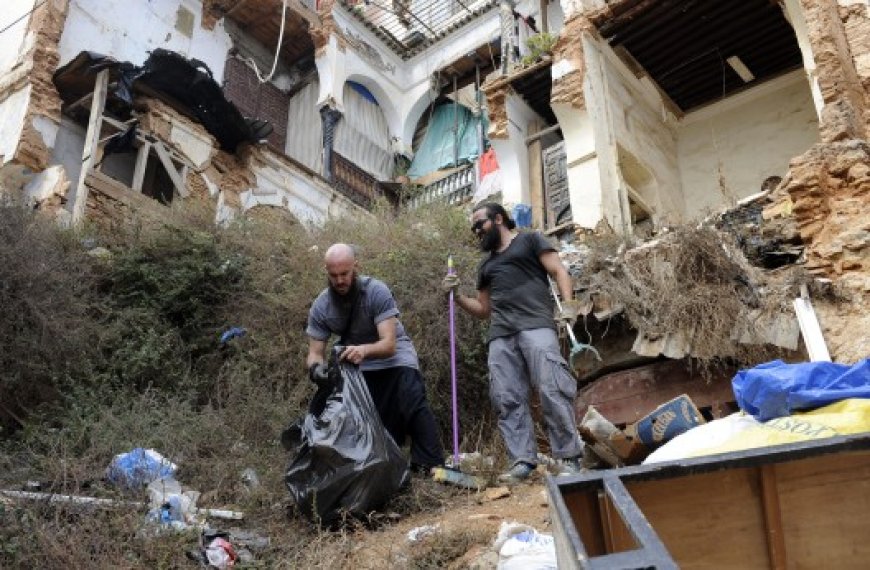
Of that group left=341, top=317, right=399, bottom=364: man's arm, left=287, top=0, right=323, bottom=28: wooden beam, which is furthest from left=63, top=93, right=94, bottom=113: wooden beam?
left=341, top=317, right=399, bottom=364: man's arm

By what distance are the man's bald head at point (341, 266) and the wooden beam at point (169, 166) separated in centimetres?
886

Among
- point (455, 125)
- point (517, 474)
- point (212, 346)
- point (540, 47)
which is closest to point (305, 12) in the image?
point (455, 125)

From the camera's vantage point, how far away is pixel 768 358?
18.4 ft

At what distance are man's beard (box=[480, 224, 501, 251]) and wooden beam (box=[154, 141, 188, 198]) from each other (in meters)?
8.92

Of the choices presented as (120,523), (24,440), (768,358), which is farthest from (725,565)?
(24,440)

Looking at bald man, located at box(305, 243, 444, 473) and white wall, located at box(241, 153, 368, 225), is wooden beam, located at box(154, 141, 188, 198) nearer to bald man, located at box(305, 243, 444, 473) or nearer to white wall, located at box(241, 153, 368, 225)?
white wall, located at box(241, 153, 368, 225)

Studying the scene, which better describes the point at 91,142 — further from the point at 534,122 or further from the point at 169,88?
the point at 534,122

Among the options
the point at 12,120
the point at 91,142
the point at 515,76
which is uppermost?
the point at 515,76

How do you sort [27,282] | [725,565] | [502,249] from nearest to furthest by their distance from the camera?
1. [725,565]
2. [502,249]
3. [27,282]

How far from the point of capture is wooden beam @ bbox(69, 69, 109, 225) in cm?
1096

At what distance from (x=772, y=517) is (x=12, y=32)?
1508 cm

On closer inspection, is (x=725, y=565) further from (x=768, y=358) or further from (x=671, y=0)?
(x=671, y=0)

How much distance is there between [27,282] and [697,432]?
626 centimetres

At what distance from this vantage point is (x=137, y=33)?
14109 mm
